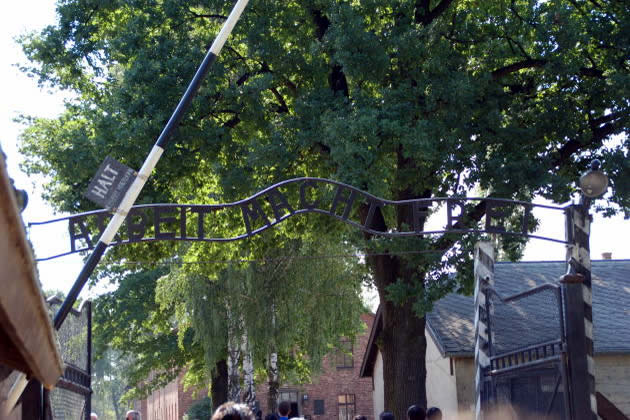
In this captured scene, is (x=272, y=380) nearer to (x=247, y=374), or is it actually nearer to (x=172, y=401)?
(x=247, y=374)

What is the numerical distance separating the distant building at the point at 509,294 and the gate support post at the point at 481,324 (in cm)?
882

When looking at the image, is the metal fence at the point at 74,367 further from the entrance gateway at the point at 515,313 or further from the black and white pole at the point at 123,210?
the entrance gateway at the point at 515,313

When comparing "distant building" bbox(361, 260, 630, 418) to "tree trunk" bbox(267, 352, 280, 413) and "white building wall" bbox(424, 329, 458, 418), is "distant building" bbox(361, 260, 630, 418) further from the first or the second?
"tree trunk" bbox(267, 352, 280, 413)

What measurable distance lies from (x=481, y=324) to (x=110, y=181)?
6238mm

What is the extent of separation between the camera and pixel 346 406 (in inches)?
2003

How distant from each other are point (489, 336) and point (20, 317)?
11.6m

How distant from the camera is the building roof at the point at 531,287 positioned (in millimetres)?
24375

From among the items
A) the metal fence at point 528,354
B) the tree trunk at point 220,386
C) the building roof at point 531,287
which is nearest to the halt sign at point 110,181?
the metal fence at point 528,354

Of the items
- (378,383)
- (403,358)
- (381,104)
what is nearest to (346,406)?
(378,383)

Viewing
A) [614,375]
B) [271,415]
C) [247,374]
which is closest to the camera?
[271,415]

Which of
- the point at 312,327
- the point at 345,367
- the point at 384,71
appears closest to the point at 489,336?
the point at 384,71

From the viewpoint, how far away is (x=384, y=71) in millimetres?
17672

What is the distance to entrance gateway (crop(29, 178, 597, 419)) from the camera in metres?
10.0

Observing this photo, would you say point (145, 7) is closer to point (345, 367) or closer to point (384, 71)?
point (384, 71)
